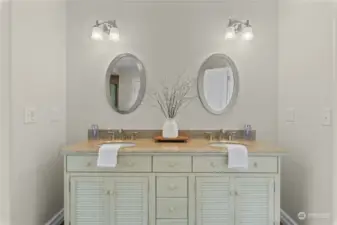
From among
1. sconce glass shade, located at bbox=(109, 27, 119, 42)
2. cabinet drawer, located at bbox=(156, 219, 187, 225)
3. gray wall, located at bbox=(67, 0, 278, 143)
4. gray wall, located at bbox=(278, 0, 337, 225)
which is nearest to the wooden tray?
gray wall, located at bbox=(67, 0, 278, 143)

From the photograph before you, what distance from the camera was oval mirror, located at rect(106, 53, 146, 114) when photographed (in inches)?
116

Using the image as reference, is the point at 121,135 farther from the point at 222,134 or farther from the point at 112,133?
the point at 222,134

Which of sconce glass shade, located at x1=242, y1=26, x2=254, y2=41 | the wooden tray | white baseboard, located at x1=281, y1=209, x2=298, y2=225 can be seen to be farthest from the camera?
sconce glass shade, located at x1=242, y1=26, x2=254, y2=41

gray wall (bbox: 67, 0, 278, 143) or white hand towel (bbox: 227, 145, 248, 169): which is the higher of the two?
gray wall (bbox: 67, 0, 278, 143)

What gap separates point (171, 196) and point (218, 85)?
48.1 inches

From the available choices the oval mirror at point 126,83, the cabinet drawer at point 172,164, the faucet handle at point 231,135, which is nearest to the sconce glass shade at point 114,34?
the oval mirror at point 126,83

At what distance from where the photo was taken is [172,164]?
88.6 inches

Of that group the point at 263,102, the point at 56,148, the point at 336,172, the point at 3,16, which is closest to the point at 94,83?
the point at 56,148

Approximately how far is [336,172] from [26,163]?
2.03 metres

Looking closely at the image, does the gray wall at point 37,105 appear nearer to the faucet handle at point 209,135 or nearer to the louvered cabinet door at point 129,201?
the louvered cabinet door at point 129,201

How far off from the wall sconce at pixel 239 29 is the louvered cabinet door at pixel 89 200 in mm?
1754

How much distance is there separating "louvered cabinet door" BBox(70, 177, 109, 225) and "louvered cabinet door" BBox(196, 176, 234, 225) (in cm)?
69

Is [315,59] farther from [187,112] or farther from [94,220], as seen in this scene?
[94,220]

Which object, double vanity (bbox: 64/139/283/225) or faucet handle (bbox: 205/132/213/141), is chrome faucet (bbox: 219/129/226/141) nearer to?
faucet handle (bbox: 205/132/213/141)
